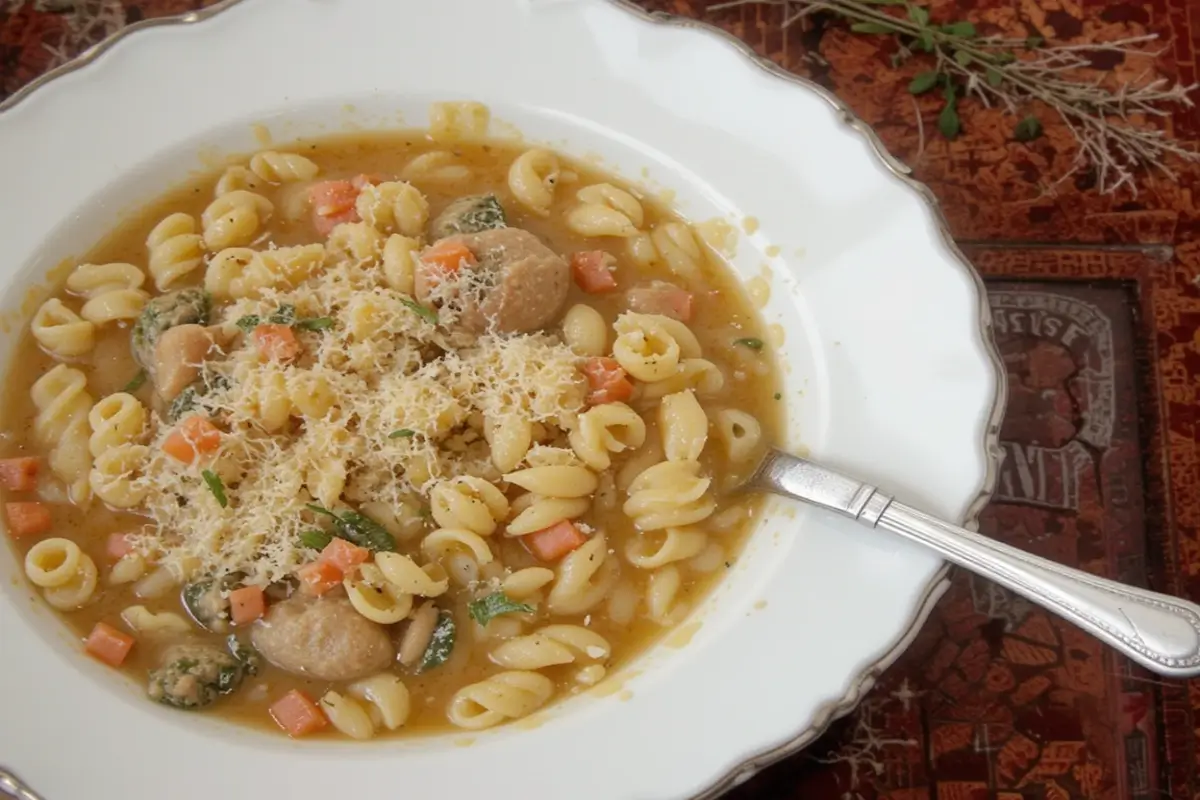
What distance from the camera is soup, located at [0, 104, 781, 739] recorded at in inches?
130

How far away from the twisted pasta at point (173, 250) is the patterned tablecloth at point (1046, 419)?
104 cm

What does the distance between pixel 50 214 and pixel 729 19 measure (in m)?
2.71

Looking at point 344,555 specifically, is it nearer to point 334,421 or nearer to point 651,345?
point 334,421

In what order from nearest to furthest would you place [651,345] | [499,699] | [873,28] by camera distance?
[499,699] → [651,345] → [873,28]

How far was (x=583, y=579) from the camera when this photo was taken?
3.38 metres

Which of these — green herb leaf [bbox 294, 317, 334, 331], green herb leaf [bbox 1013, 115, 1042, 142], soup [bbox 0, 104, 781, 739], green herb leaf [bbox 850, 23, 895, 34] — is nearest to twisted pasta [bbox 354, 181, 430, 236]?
soup [bbox 0, 104, 781, 739]

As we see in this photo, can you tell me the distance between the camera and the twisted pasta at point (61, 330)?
369 centimetres

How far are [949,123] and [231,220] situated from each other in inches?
110

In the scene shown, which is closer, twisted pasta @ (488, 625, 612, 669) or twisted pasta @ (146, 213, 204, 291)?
twisted pasta @ (488, 625, 612, 669)

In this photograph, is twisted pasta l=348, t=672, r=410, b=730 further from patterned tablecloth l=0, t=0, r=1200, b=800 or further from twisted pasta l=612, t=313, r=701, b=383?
twisted pasta l=612, t=313, r=701, b=383

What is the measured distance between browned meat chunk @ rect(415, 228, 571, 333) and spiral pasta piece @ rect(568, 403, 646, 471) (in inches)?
17.5

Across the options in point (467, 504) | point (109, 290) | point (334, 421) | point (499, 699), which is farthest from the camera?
point (109, 290)

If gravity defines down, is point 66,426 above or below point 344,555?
above

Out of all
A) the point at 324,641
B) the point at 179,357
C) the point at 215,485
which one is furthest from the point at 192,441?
the point at 324,641
